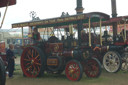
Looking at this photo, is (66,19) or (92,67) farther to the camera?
(92,67)

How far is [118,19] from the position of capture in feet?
28.3

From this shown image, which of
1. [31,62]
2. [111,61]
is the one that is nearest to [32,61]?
[31,62]

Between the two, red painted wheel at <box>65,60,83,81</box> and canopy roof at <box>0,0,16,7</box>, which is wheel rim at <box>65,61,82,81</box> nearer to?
red painted wheel at <box>65,60,83,81</box>

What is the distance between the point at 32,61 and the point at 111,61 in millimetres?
3026

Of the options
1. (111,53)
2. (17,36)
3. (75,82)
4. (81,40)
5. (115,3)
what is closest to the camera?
(75,82)

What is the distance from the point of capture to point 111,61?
804cm

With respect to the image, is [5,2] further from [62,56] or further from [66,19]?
[62,56]

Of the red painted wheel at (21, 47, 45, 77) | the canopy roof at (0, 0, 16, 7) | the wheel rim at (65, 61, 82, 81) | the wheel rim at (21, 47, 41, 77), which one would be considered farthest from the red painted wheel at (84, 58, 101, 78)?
the canopy roof at (0, 0, 16, 7)

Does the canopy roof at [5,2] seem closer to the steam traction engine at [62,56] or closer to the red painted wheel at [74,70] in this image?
the steam traction engine at [62,56]

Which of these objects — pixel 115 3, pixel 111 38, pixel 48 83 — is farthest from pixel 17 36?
pixel 48 83

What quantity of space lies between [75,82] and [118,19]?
383 centimetres

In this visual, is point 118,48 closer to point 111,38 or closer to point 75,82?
point 111,38

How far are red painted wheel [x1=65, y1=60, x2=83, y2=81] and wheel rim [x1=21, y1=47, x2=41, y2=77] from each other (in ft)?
3.71

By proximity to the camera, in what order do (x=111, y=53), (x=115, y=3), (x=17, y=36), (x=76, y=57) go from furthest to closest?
(x=17, y=36) < (x=115, y=3) < (x=111, y=53) < (x=76, y=57)
